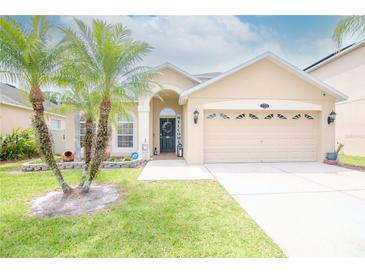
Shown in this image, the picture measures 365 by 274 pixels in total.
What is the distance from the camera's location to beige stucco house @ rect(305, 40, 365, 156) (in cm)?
1432

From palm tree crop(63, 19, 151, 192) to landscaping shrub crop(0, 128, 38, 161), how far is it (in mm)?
10053

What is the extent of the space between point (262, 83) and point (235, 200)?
304 inches

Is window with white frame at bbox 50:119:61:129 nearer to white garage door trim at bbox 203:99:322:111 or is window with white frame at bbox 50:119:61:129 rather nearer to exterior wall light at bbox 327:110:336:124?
white garage door trim at bbox 203:99:322:111

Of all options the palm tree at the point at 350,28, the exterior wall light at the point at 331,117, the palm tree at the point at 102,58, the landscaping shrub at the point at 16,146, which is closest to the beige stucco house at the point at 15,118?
the landscaping shrub at the point at 16,146

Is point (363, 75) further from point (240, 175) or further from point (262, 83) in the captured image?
point (240, 175)

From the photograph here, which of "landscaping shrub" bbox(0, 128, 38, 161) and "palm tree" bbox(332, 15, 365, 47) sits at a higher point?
"palm tree" bbox(332, 15, 365, 47)

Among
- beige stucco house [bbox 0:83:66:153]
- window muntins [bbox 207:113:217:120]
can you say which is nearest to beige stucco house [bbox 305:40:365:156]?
window muntins [bbox 207:113:217:120]

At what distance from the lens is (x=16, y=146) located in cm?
1296

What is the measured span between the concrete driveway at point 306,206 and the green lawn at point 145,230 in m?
0.42

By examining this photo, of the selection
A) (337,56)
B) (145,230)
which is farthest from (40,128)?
(337,56)

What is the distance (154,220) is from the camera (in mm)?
4234

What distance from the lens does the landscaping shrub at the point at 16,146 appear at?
1254 centimetres

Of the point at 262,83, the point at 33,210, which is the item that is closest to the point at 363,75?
the point at 262,83
